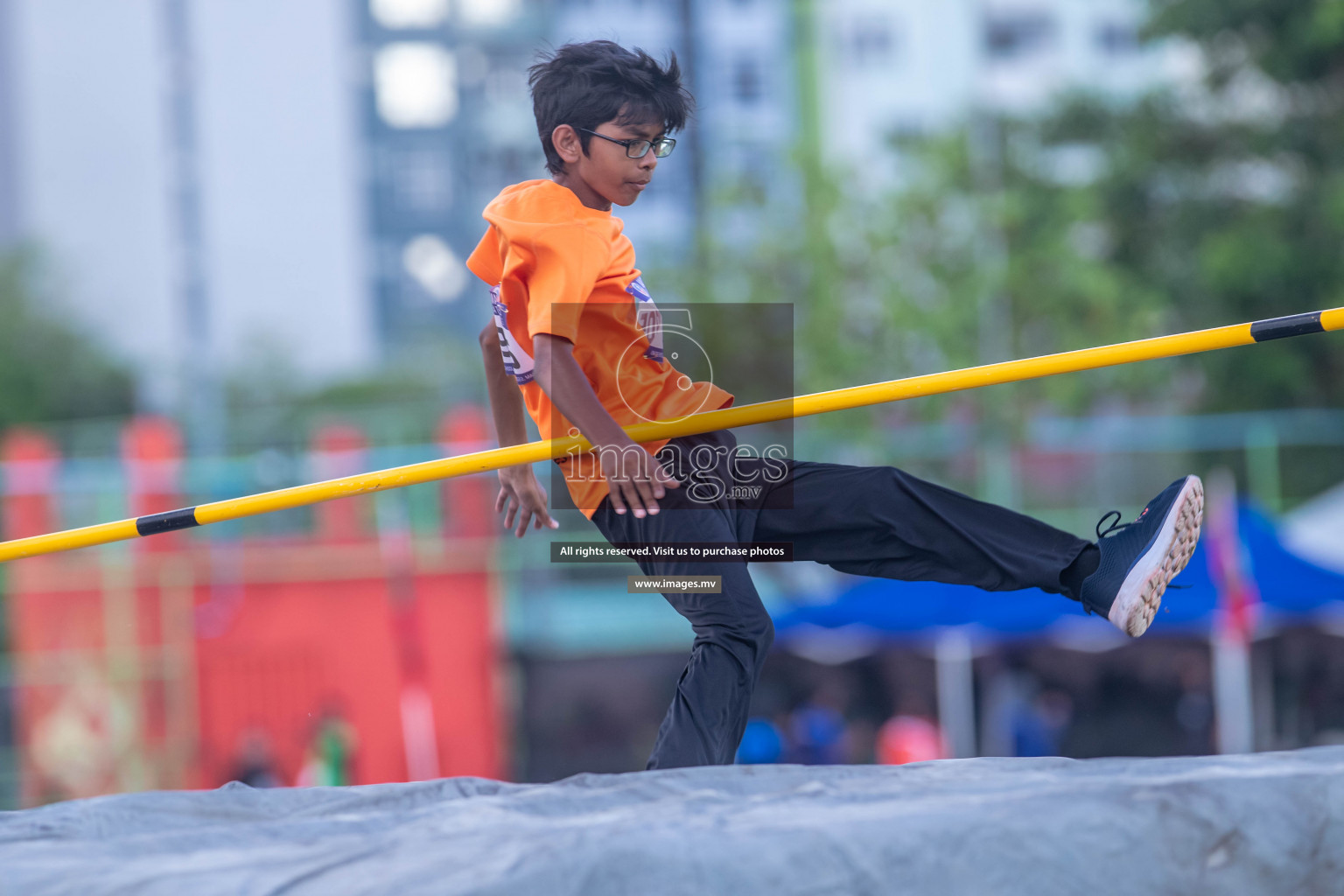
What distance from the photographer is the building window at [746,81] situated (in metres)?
36.5

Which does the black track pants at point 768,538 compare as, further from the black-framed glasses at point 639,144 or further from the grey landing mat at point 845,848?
the black-framed glasses at point 639,144

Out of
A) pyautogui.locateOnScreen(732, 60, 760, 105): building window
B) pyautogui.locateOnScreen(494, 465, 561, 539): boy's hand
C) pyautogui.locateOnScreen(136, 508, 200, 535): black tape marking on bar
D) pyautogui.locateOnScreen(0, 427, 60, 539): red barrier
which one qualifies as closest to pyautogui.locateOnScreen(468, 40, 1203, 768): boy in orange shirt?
pyautogui.locateOnScreen(494, 465, 561, 539): boy's hand

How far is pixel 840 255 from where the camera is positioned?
19719 millimetres

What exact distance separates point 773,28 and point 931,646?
27775 mm

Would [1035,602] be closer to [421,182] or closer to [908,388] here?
[908,388]

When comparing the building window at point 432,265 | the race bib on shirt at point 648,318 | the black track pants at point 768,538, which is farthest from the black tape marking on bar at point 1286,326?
the building window at point 432,265

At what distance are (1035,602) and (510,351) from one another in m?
7.82

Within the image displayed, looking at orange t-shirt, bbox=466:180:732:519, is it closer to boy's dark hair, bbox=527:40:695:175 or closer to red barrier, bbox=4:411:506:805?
boy's dark hair, bbox=527:40:695:175

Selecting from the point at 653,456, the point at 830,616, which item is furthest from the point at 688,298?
the point at 653,456

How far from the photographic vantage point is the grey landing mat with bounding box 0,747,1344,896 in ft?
7.84

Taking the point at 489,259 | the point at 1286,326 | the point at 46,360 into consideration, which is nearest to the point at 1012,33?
the point at 46,360

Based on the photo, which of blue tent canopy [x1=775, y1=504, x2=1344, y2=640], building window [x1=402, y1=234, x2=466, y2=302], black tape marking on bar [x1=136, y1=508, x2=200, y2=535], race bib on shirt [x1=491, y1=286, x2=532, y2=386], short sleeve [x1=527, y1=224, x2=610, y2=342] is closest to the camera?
short sleeve [x1=527, y1=224, x2=610, y2=342]

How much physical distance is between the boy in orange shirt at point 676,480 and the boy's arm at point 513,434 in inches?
7.2

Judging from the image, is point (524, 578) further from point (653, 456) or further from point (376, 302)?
point (376, 302)
